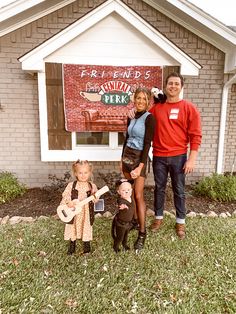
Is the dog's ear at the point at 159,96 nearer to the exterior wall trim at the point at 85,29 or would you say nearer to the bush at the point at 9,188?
the exterior wall trim at the point at 85,29

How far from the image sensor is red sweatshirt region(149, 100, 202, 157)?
120 inches

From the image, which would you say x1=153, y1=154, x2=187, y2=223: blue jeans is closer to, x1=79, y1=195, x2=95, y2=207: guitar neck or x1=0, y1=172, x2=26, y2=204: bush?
x1=79, y1=195, x2=95, y2=207: guitar neck

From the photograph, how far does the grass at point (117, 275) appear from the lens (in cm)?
224

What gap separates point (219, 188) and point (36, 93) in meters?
3.95

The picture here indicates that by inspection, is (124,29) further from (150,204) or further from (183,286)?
(183,286)

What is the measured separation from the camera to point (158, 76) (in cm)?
476

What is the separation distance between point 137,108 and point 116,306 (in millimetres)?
2001

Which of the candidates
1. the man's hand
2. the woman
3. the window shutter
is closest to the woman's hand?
the woman

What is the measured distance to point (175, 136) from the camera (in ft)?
10.2

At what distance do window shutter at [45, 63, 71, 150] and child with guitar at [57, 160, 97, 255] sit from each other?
6.99ft

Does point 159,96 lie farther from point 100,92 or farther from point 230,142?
point 230,142

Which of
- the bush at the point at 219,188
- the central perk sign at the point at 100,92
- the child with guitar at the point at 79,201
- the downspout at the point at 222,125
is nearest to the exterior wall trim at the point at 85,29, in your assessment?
the central perk sign at the point at 100,92

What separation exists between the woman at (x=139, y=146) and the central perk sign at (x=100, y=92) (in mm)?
1843

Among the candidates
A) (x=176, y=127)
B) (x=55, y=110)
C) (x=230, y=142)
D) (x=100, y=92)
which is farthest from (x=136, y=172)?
(x=230, y=142)
